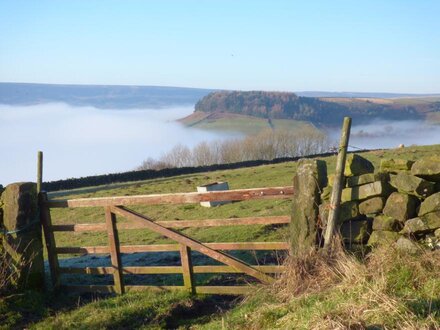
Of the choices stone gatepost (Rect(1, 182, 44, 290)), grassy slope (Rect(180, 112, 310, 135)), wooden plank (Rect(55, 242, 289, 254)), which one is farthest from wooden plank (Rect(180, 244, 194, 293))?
grassy slope (Rect(180, 112, 310, 135))

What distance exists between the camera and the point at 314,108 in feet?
389

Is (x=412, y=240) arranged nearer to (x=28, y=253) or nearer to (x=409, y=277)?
(x=409, y=277)

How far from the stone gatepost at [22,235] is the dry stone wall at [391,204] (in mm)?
4752

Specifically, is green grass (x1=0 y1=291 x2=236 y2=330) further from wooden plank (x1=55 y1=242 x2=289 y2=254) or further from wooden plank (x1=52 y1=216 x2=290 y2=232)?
wooden plank (x1=52 y1=216 x2=290 y2=232)

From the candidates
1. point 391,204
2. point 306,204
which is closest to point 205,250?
point 306,204

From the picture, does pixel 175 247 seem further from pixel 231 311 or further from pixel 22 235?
pixel 22 235

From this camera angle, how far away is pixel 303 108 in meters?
120

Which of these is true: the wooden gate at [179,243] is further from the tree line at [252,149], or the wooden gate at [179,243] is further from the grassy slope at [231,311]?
the tree line at [252,149]

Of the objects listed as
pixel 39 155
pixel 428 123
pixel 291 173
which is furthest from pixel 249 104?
pixel 39 155

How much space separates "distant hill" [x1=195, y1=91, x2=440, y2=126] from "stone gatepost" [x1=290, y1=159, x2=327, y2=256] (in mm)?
105391

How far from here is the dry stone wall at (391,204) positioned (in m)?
7.21

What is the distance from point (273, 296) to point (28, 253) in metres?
4.29

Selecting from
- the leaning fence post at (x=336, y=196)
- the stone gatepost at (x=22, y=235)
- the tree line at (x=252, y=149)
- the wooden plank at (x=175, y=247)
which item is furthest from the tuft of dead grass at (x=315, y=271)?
the tree line at (x=252, y=149)

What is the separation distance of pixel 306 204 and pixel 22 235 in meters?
4.66
